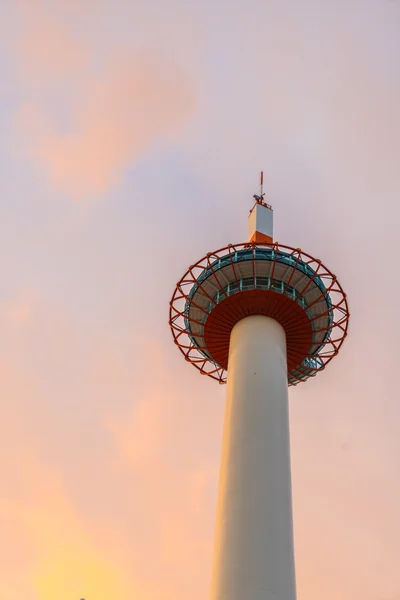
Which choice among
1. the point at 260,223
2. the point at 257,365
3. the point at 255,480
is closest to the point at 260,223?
the point at 260,223

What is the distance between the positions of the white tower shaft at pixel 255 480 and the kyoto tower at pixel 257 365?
0.04 m

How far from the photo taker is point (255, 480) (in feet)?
87.4

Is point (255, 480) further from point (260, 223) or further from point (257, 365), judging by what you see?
point (260, 223)

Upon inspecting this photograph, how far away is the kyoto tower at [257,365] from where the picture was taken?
24.7 m

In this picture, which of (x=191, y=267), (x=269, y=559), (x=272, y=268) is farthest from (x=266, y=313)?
Answer: (x=269, y=559)

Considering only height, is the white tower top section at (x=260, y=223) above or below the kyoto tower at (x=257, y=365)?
above

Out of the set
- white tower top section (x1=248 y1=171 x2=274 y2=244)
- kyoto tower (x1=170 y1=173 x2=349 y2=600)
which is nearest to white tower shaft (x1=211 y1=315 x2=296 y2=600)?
kyoto tower (x1=170 y1=173 x2=349 y2=600)

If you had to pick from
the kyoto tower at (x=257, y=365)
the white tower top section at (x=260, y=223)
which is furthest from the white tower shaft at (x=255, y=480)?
the white tower top section at (x=260, y=223)

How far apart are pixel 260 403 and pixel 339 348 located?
10.1 m

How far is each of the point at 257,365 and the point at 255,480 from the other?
6.81 meters

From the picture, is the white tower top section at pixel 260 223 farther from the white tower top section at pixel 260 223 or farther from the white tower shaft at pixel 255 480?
the white tower shaft at pixel 255 480

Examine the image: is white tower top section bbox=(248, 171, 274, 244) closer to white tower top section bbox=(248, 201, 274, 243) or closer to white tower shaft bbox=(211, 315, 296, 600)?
white tower top section bbox=(248, 201, 274, 243)

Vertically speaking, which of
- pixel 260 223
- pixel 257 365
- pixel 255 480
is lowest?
pixel 255 480

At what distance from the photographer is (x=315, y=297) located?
35562 millimetres
